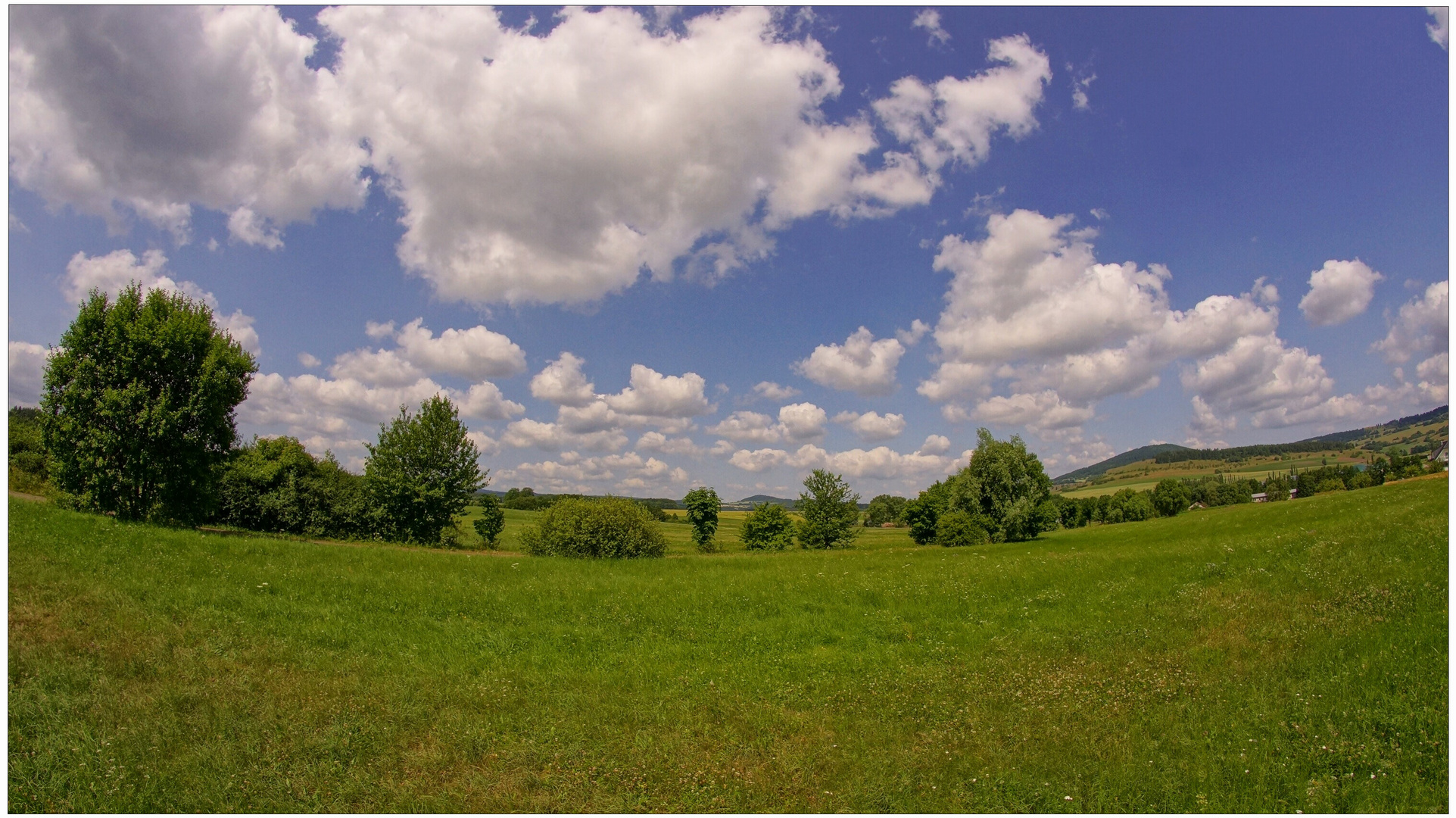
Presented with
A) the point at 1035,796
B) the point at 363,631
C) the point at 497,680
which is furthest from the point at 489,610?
the point at 1035,796

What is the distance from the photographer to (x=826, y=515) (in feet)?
217

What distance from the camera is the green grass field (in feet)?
24.4

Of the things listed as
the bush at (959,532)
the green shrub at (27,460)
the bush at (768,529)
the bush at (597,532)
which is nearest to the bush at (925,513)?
the bush at (959,532)

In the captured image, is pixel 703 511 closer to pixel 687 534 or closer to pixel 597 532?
pixel 687 534

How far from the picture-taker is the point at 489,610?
16.0 metres

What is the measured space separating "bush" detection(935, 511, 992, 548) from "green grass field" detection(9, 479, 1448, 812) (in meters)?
37.1

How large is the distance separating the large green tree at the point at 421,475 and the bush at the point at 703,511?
39693 mm

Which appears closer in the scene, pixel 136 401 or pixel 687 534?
pixel 136 401

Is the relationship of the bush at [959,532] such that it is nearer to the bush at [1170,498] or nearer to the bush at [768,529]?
the bush at [768,529]

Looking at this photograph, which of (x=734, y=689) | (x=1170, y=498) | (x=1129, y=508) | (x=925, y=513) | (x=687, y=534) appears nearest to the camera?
(x=734, y=689)

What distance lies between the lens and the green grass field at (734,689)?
744cm

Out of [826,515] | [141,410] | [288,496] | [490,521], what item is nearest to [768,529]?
[826,515]

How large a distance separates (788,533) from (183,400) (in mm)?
57445

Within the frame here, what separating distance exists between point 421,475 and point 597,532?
836 inches
